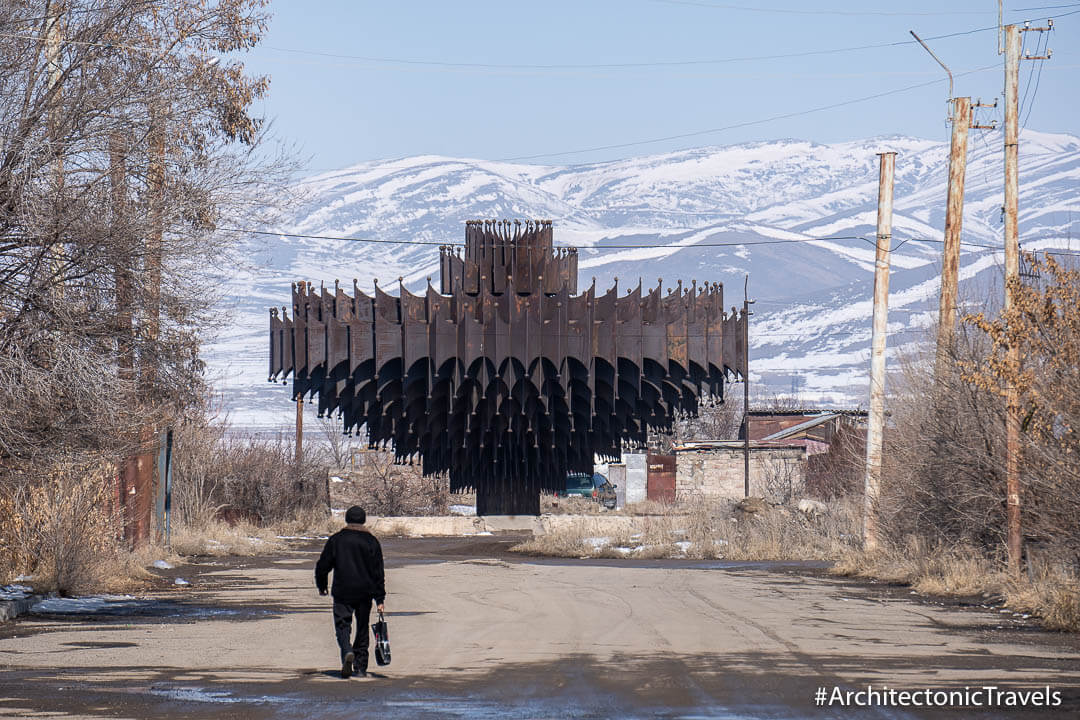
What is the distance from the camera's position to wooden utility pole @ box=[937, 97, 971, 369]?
2541 centimetres

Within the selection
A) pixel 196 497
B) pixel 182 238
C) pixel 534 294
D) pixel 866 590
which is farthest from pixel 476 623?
pixel 196 497

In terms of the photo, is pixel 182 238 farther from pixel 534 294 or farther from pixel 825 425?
pixel 825 425

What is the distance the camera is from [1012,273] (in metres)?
21.3

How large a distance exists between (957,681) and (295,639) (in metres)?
7.36

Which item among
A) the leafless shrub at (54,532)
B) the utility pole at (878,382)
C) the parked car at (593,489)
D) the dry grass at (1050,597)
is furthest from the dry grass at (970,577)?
the parked car at (593,489)

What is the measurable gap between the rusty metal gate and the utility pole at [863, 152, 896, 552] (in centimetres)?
4208

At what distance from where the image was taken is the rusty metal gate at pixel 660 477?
72.5m

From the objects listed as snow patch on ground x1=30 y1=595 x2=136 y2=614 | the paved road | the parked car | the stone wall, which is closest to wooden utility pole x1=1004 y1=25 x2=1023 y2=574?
the paved road

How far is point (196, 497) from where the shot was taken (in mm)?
39562

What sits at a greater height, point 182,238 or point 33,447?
point 182,238

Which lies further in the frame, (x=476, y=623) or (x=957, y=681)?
(x=476, y=623)

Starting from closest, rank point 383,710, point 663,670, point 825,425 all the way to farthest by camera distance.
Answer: point 383,710 < point 663,670 < point 825,425

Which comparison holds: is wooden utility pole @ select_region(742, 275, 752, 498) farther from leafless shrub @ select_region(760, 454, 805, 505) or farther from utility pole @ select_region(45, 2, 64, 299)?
utility pole @ select_region(45, 2, 64, 299)

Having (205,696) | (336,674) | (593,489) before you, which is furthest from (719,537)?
(593,489)
